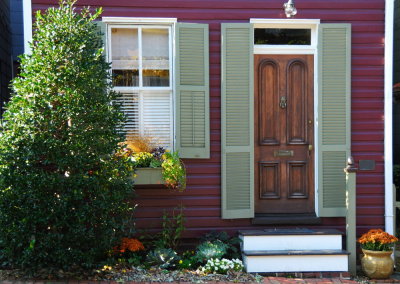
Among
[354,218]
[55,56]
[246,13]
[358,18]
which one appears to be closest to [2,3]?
[55,56]

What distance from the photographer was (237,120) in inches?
248

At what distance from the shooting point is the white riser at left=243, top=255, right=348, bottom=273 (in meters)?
5.78

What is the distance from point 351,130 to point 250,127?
126cm

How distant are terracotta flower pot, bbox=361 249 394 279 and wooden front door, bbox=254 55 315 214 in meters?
1.13

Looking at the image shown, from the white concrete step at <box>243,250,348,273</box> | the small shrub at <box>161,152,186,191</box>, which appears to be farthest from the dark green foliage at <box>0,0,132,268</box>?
the white concrete step at <box>243,250,348,273</box>

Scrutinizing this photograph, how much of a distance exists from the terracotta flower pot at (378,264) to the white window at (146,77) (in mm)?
2595

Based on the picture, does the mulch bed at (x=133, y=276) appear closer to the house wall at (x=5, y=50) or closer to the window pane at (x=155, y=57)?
the window pane at (x=155, y=57)

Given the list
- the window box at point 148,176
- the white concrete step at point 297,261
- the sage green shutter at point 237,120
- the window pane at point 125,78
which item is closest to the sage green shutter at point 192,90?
the sage green shutter at point 237,120

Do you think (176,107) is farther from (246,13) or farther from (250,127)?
(246,13)

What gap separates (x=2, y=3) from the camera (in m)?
8.18

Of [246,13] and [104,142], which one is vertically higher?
[246,13]

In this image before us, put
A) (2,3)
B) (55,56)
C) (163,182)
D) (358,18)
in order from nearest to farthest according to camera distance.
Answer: (55,56), (163,182), (358,18), (2,3)

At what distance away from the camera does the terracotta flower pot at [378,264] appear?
5.80 meters

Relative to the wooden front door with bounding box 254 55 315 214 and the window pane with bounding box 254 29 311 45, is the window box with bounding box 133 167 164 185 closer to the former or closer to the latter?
the wooden front door with bounding box 254 55 315 214
